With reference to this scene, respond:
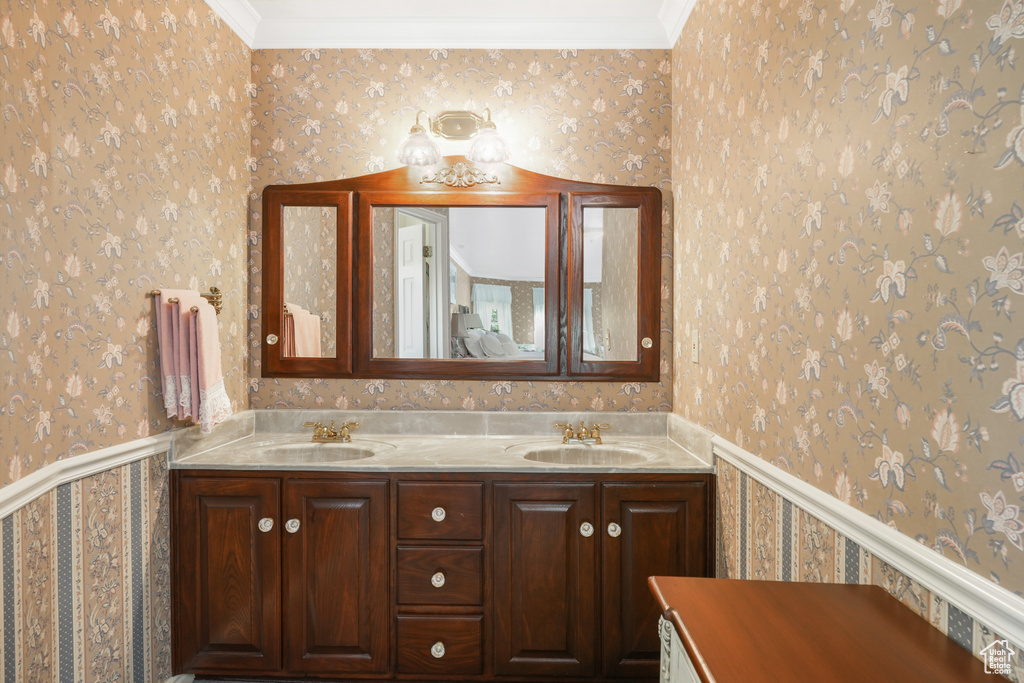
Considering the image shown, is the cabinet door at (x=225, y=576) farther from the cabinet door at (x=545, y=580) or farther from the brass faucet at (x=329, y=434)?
the cabinet door at (x=545, y=580)

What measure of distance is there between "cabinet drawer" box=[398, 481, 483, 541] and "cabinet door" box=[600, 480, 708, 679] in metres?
0.45

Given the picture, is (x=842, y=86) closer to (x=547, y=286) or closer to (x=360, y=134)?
(x=547, y=286)

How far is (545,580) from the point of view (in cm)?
192

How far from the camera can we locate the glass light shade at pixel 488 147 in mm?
2291

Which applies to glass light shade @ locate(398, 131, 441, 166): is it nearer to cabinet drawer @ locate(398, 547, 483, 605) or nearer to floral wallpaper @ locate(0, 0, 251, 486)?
floral wallpaper @ locate(0, 0, 251, 486)

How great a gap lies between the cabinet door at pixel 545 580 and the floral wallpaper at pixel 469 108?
1.91ft

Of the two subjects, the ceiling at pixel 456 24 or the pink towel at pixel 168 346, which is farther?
the ceiling at pixel 456 24

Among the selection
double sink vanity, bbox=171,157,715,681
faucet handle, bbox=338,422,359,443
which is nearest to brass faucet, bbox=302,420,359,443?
faucet handle, bbox=338,422,359,443

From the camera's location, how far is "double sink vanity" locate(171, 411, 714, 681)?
1.92m

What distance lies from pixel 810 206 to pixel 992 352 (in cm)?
60

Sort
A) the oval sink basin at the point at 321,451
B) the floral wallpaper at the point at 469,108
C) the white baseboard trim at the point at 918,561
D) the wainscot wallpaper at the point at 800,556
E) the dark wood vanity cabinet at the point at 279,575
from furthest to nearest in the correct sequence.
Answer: the floral wallpaper at the point at 469,108, the oval sink basin at the point at 321,451, the dark wood vanity cabinet at the point at 279,575, the wainscot wallpaper at the point at 800,556, the white baseboard trim at the point at 918,561

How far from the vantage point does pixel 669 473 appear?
1.93 meters

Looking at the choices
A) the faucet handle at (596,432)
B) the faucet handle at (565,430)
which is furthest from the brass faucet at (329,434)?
the faucet handle at (596,432)

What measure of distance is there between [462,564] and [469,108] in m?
1.88
